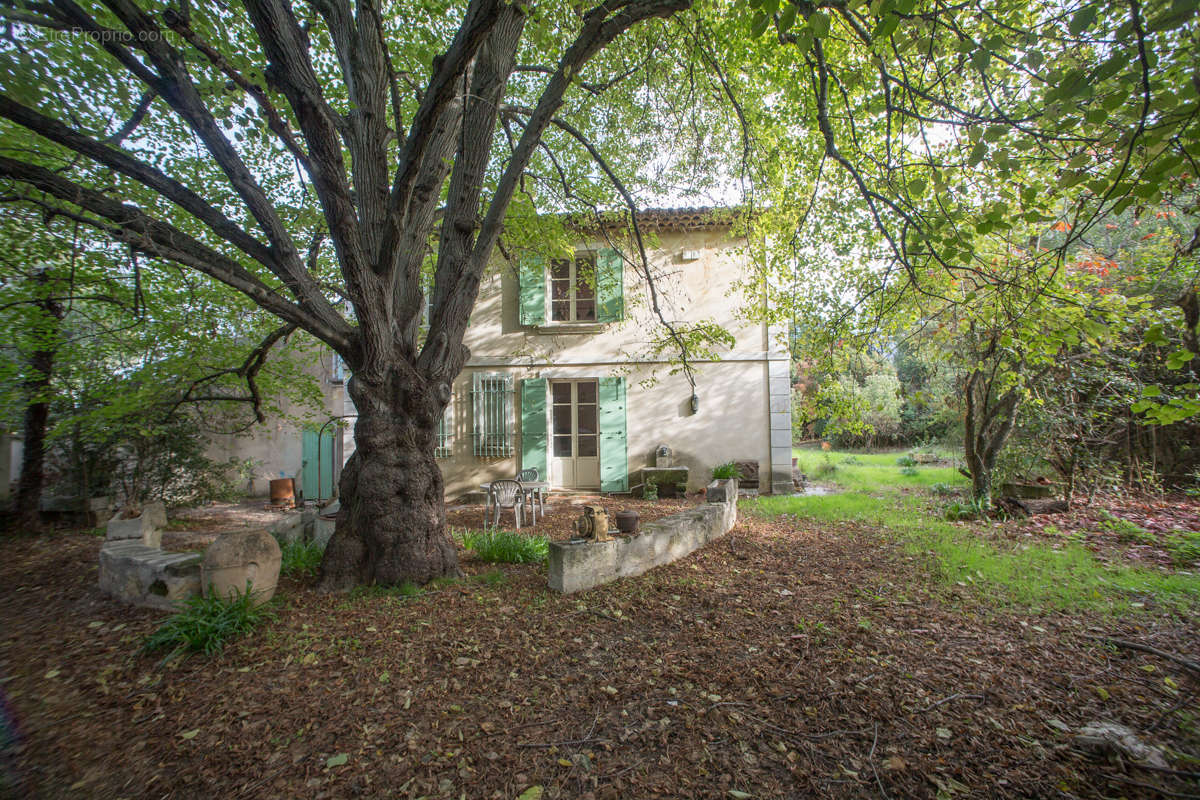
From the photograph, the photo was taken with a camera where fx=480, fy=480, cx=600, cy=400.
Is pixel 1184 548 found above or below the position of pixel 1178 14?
below

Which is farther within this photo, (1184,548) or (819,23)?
(1184,548)

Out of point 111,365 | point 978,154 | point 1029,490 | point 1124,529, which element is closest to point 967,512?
point 1029,490

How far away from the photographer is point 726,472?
8.34m

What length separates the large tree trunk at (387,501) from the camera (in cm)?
376

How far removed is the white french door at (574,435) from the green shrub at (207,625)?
240 inches

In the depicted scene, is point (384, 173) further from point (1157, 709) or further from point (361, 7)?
point (1157, 709)

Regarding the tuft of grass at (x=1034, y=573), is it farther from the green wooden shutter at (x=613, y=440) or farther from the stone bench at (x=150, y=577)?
the stone bench at (x=150, y=577)

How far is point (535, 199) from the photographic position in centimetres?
695

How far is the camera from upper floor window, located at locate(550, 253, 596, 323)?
30.2ft

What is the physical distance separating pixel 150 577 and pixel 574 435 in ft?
20.7

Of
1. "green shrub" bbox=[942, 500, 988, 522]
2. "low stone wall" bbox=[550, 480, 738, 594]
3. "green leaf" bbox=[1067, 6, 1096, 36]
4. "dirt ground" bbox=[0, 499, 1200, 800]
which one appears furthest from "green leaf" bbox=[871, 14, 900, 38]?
"green shrub" bbox=[942, 500, 988, 522]

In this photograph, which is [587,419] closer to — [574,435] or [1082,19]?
[574,435]

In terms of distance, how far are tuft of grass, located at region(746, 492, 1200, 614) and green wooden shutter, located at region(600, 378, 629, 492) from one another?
395 centimetres

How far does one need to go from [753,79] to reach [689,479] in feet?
20.1
